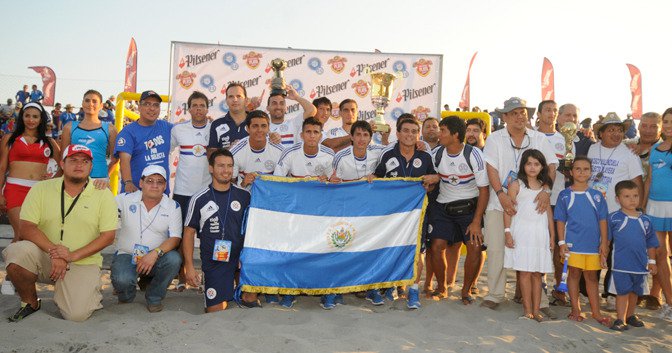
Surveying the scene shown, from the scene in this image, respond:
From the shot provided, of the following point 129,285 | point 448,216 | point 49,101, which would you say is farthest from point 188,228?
point 49,101

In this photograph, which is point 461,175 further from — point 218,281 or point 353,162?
point 218,281

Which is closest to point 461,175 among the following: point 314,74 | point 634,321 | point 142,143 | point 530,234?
point 530,234

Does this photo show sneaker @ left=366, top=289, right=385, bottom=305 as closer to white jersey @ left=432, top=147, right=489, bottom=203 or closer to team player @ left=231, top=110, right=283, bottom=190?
white jersey @ left=432, top=147, right=489, bottom=203

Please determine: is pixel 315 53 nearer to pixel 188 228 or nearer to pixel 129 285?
pixel 188 228

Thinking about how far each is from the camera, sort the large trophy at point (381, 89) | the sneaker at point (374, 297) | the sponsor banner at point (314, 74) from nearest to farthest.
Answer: the sneaker at point (374, 297), the large trophy at point (381, 89), the sponsor banner at point (314, 74)

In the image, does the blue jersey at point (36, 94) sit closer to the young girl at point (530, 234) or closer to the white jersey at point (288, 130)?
the white jersey at point (288, 130)

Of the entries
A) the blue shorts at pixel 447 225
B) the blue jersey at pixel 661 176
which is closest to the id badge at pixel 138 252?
the blue shorts at pixel 447 225

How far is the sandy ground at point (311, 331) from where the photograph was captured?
391 centimetres

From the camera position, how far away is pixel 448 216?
557 centimetres

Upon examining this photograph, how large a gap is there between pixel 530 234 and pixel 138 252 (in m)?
3.51

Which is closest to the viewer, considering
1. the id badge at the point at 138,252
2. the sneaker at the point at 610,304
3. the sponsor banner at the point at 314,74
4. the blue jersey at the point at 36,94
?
the id badge at the point at 138,252

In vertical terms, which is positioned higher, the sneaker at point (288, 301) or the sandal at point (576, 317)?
the sandal at point (576, 317)

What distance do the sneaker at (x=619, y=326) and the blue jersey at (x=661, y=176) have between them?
1498 millimetres

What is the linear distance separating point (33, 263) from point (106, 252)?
3.03 metres
